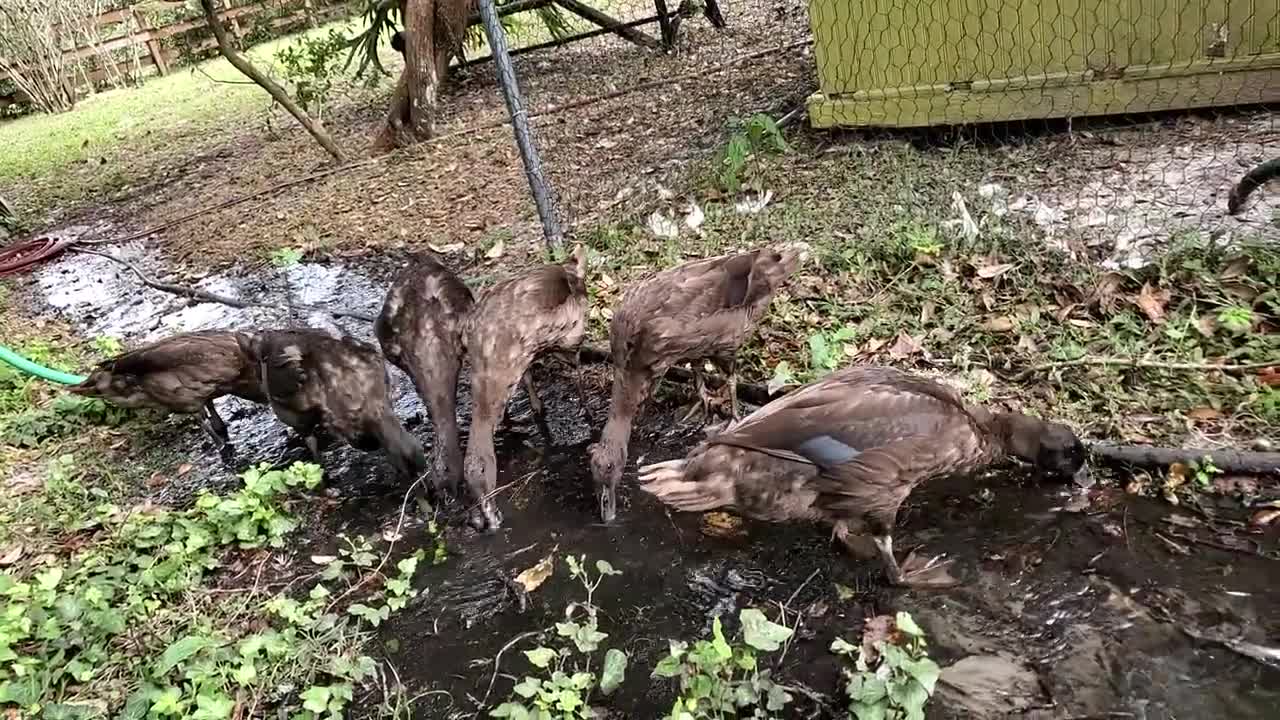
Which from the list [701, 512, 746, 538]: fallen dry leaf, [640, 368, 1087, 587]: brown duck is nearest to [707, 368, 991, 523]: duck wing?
[640, 368, 1087, 587]: brown duck

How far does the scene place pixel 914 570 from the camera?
3240 millimetres

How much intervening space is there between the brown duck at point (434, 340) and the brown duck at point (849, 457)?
1.30m

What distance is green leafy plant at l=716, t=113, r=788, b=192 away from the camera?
6375 millimetres

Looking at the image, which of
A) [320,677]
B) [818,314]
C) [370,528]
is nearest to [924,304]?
[818,314]

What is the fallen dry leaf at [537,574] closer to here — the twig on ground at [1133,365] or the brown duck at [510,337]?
the brown duck at [510,337]

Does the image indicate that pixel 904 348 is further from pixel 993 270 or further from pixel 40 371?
pixel 40 371

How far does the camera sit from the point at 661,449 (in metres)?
4.30

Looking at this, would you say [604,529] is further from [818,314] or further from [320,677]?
[818,314]

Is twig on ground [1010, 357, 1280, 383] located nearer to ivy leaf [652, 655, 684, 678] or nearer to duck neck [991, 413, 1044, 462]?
duck neck [991, 413, 1044, 462]

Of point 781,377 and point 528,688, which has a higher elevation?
point 781,377

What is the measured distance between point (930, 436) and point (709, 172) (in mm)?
3868

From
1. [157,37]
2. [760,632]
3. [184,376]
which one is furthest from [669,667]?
[157,37]

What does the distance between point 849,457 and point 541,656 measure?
1327 millimetres

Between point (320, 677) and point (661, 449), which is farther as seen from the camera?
point (661, 449)
